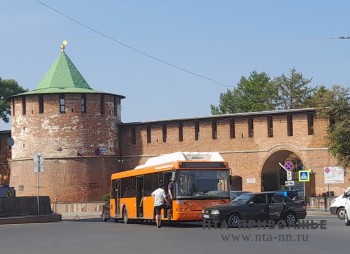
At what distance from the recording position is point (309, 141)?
150 ft

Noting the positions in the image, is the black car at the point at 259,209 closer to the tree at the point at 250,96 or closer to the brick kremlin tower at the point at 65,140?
the brick kremlin tower at the point at 65,140

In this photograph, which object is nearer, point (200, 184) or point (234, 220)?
point (234, 220)

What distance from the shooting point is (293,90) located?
239 ft

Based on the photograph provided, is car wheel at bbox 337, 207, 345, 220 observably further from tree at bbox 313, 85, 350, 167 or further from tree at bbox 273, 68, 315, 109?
tree at bbox 273, 68, 315, 109

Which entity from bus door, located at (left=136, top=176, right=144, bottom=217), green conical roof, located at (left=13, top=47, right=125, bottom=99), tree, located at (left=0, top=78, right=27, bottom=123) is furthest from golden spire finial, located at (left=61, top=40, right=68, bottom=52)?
bus door, located at (left=136, top=176, right=144, bottom=217)

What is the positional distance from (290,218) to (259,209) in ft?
3.53

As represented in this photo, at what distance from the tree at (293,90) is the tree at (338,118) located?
27941 millimetres

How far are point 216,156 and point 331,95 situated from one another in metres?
20.8

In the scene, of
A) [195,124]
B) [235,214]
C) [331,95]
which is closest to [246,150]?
[195,124]

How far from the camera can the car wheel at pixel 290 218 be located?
885 inches

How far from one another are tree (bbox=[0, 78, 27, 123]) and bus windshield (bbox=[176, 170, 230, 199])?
171 feet

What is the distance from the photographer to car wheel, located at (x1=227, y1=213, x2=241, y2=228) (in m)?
21.9

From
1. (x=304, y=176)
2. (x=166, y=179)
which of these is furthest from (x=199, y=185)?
(x=304, y=176)

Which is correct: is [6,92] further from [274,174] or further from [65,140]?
[274,174]
